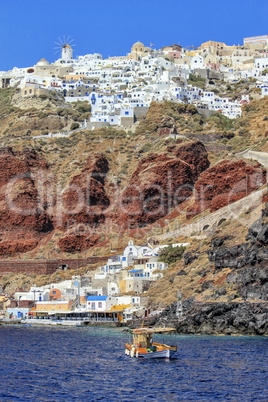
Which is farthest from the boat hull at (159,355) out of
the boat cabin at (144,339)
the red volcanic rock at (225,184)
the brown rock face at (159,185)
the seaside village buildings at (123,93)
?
the brown rock face at (159,185)

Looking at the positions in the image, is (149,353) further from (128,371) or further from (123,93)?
(123,93)

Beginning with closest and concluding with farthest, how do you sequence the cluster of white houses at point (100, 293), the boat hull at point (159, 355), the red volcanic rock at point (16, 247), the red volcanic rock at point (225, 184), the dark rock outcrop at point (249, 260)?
the boat hull at point (159, 355)
the dark rock outcrop at point (249, 260)
the cluster of white houses at point (100, 293)
the red volcanic rock at point (225, 184)
the red volcanic rock at point (16, 247)

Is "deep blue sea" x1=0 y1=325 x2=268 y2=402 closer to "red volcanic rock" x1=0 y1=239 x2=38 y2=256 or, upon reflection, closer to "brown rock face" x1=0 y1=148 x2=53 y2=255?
"red volcanic rock" x1=0 y1=239 x2=38 y2=256

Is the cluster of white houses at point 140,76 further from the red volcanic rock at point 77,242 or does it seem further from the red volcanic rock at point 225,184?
the red volcanic rock at point 77,242

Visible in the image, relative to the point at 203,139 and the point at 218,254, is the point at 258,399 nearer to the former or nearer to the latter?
the point at 218,254

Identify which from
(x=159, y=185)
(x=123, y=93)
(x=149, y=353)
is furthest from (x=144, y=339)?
(x=123, y=93)

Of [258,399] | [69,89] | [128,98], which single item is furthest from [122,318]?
[69,89]

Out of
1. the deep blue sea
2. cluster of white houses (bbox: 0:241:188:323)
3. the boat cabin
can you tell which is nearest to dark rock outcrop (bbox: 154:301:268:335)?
the deep blue sea
